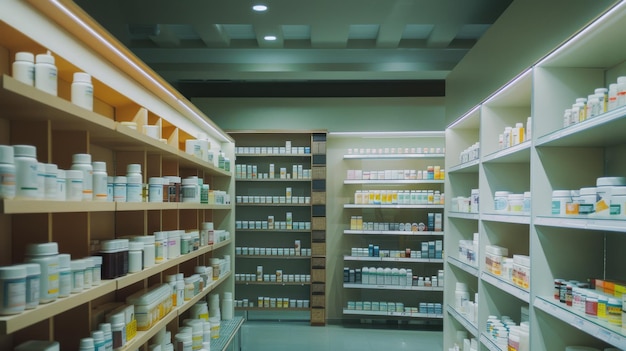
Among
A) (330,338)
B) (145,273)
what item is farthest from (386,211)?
(145,273)

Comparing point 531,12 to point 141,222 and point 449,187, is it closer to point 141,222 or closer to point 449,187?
point 449,187

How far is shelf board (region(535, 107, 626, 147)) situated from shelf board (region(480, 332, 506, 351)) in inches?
64.0

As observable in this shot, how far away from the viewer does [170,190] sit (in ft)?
12.3

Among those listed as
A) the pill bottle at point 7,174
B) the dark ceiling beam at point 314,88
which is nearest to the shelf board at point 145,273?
the pill bottle at point 7,174

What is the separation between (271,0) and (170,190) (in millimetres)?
2187

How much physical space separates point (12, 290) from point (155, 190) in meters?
1.65

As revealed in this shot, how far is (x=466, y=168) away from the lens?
4.70m

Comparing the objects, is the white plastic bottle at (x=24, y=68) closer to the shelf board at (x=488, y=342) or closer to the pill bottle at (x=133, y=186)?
the pill bottle at (x=133, y=186)

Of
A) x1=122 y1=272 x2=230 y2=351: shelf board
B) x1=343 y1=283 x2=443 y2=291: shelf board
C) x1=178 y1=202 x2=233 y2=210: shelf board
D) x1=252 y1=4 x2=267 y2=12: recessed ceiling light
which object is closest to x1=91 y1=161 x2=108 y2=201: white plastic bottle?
x1=122 y1=272 x2=230 y2=351: shelf board

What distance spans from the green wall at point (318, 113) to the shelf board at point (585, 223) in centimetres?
526

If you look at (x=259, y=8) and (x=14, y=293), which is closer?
(x=14, y=293)

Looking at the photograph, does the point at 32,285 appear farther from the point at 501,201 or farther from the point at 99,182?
the point at 501,201

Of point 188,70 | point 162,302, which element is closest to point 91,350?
point 162,302

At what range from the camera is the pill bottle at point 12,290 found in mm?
1718
